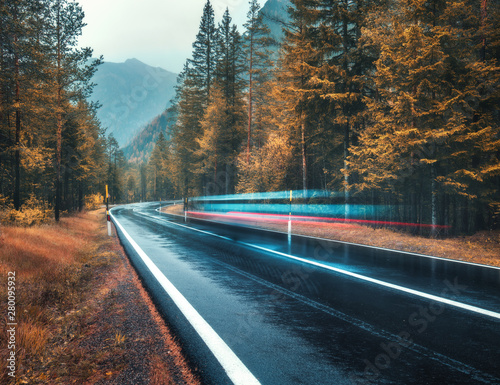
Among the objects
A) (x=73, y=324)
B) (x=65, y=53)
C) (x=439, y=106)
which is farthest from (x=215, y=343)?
(x=65, y=53)

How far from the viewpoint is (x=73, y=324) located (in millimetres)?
3770

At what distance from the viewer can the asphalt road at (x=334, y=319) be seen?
249cm

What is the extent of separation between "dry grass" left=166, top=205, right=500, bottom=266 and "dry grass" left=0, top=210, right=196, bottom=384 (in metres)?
7.97

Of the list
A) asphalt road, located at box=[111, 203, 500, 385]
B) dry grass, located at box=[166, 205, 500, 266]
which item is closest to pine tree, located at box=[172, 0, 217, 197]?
dry grass, located at box=[166, 205, 500, 266]

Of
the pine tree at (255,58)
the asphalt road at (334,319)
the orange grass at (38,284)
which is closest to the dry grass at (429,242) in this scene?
the asphalt road at (334,319)

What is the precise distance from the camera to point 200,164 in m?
35.8

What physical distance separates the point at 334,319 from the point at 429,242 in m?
7.67

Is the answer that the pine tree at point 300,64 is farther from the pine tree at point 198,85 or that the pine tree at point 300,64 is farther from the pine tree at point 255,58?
the pine tree at point 198,85

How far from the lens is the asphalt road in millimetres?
2494

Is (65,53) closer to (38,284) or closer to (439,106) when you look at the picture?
(38,284)

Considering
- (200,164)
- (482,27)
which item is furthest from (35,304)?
(200,164)

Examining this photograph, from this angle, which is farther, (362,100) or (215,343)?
(362,100)

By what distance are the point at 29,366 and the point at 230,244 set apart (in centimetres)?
745

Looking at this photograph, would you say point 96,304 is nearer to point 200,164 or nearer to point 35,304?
point 35,304
